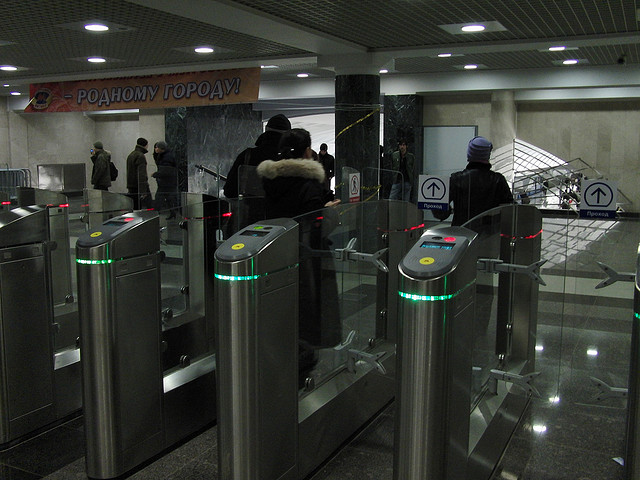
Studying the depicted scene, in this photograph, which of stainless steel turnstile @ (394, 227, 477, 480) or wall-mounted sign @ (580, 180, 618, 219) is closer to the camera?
stainless steel turnstile @ (394, 227, 477, 480)

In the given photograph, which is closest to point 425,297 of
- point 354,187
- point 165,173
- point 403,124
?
point 354,187

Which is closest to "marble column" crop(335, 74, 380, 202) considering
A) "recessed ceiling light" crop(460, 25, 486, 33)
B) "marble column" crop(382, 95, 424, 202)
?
"recessed ceiling light" crop(460, 25, 486, 33)

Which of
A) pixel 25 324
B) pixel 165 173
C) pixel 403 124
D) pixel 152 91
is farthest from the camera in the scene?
pixel 403 124

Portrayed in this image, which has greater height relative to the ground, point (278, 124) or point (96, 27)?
point (96, 27)

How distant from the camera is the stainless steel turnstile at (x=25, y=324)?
323 centimetres

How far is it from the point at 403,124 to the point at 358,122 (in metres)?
4.36

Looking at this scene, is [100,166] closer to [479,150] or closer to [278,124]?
[278,124]

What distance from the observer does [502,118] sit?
11242 mm

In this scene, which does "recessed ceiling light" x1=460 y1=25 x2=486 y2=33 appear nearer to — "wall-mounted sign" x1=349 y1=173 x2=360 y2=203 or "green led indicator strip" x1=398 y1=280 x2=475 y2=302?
"wall-mounted sign" x1=349 y1=173 x2=360 y2=203

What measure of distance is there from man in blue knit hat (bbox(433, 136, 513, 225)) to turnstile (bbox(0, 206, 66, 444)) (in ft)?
8.29

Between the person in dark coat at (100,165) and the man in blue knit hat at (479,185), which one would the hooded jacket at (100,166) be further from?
the man in blue knit hat at (479,185)

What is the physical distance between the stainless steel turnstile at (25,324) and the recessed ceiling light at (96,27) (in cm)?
247

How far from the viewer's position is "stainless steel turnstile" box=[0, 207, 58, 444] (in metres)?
3.23

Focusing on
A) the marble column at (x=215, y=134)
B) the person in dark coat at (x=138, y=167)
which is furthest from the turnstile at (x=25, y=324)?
the marble column at (x=215, y=134)
